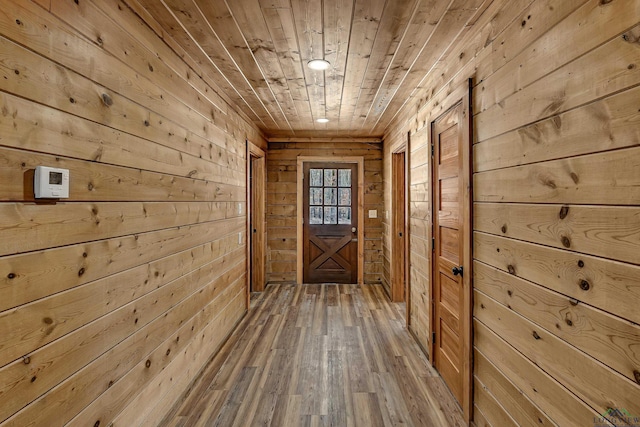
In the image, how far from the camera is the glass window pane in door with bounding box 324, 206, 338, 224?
198 inches

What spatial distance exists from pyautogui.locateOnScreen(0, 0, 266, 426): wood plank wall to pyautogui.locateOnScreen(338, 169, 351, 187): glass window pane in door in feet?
9.56

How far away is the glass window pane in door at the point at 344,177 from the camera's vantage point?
197 inches

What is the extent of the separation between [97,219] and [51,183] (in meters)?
0.27

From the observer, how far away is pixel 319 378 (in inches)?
93.0

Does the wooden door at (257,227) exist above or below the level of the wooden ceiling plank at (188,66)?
below

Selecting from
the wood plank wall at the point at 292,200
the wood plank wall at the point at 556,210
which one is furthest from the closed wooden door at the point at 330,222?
the wood plank wall at the point at 556,210

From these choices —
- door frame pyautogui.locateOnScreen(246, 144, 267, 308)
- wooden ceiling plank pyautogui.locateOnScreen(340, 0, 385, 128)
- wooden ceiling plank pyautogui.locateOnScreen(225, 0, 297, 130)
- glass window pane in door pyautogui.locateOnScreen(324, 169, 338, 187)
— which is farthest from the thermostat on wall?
glass window pane in door pyautogui.locateOnScreen(324, 169, 338, 187)

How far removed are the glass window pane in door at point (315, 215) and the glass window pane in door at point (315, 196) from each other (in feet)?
0.28

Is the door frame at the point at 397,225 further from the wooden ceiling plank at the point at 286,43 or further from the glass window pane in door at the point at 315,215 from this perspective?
the wooden ceiling plank at the point at 286,43

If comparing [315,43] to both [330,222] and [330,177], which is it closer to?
[330,177]

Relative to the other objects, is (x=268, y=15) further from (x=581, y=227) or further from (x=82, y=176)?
(x=581, y=227)

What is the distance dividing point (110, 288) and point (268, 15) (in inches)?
62.8

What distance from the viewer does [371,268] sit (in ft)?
16.6

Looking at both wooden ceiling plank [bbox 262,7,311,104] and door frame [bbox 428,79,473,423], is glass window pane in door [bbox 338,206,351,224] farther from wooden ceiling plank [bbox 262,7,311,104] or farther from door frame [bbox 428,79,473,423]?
door frame [bbox 428,79,473,423]
